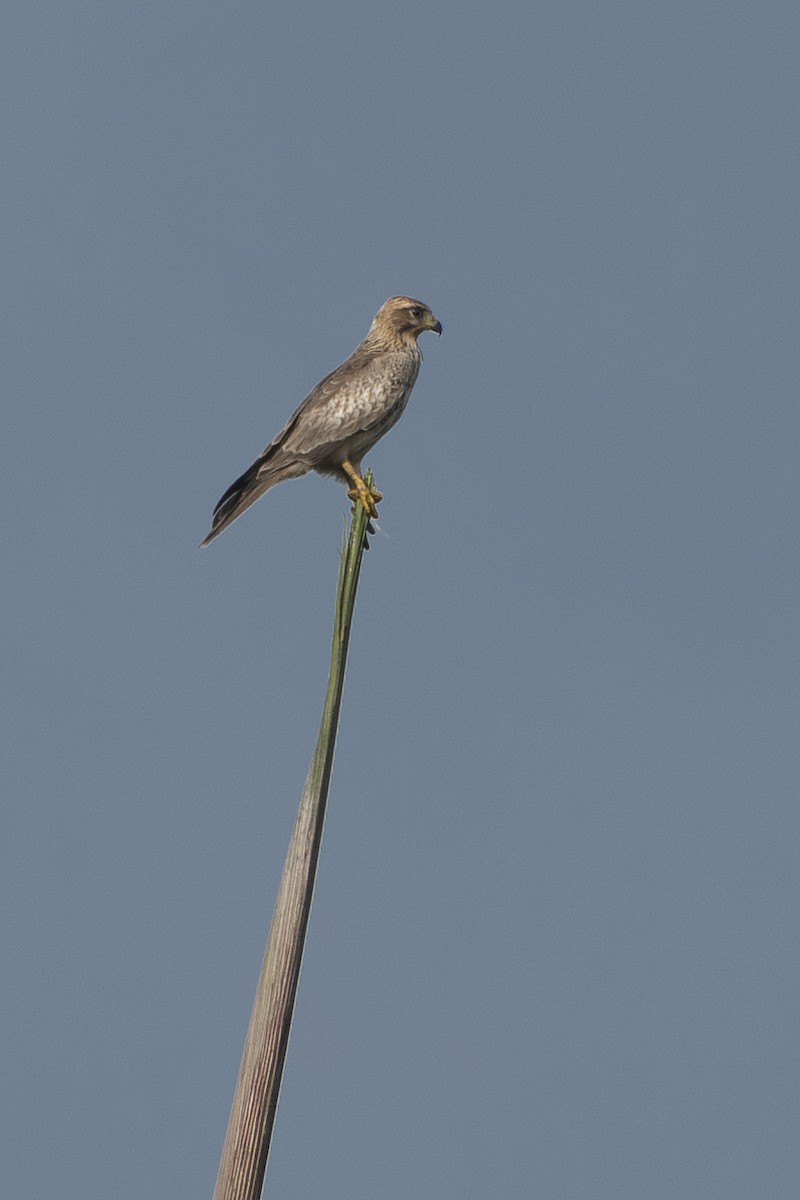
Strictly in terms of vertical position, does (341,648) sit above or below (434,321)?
below

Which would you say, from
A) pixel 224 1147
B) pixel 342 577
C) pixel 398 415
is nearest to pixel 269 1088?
pixel 224 1147

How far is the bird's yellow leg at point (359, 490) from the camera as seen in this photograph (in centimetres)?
891

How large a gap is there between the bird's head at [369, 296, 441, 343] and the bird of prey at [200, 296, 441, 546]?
30 centimetres

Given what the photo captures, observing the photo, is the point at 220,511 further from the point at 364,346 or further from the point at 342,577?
the point at 342,577

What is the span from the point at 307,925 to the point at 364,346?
301 inches

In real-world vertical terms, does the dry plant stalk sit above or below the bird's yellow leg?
below

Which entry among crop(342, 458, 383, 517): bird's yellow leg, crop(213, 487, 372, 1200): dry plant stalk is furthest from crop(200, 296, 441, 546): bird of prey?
crop(213, 487, 372, 1200): dry plant stalk

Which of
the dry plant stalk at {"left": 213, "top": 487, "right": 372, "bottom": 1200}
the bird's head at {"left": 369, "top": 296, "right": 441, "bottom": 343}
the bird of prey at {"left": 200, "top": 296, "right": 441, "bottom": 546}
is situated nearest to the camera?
the dry plant stalk at {"left": 213, "top": 487, "right": 372, "bottom": 1200}

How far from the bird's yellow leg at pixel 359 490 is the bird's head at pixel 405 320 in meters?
1.60

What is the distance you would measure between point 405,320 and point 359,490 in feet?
7.91

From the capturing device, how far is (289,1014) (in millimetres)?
4445

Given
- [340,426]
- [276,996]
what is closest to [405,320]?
[340,426]

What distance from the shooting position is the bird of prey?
388 inches

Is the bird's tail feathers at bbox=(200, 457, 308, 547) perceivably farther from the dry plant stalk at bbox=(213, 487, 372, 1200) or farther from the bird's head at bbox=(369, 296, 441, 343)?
the dry plant stalk at bbox=(213, 487, 372, 1200)
